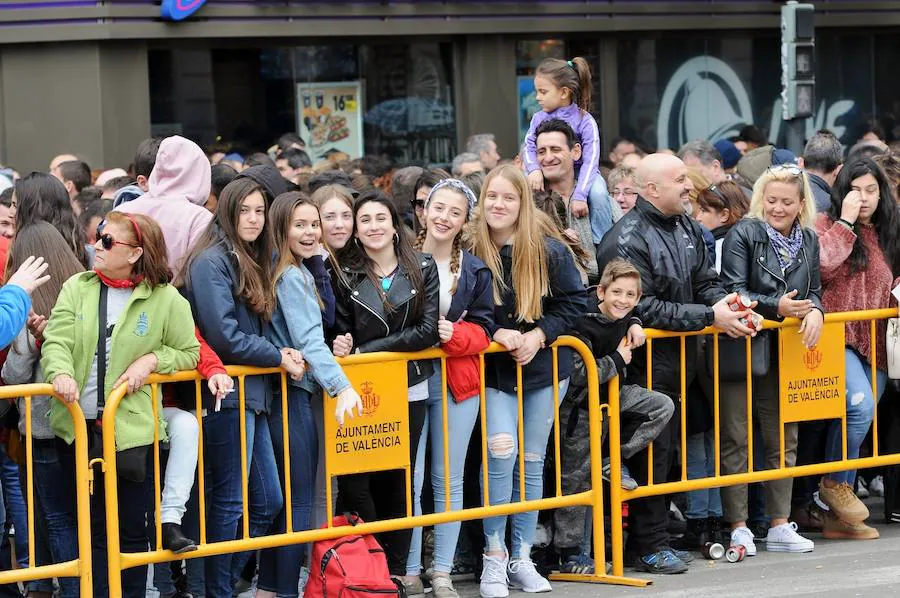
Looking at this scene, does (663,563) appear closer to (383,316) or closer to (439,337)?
(439,337)

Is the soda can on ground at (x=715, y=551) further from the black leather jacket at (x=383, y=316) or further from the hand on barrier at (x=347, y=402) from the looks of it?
the hand on barrier at (x=347, y=402)

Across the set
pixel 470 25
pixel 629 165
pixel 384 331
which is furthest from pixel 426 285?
pixel 470 25

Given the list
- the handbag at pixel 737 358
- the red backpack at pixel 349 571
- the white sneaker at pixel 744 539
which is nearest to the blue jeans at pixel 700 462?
the white sneaker at pixel 744 539

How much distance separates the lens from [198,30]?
15.1 metres

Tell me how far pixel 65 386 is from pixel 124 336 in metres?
0.35

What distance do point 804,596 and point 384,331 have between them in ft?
7.84

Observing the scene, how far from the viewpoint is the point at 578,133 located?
9.47 meters

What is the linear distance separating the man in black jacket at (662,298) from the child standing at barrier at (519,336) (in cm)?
44

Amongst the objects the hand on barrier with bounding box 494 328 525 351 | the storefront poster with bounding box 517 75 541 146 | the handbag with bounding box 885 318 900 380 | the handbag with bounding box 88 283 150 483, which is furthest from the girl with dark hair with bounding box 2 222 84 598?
the storefront poster with bounding box 517 75 541 146

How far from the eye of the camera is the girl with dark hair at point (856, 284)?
28.6ft

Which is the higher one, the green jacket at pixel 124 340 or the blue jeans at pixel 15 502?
the green jacket at pixel 124 340

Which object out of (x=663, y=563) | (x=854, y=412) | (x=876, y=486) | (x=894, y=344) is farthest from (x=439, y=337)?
(x=876, y=486)

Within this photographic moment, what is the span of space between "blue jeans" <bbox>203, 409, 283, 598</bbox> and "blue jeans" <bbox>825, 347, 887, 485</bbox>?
331cm

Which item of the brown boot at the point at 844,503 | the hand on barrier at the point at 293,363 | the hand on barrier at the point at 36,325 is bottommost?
the brown boot at the point at 844,503
